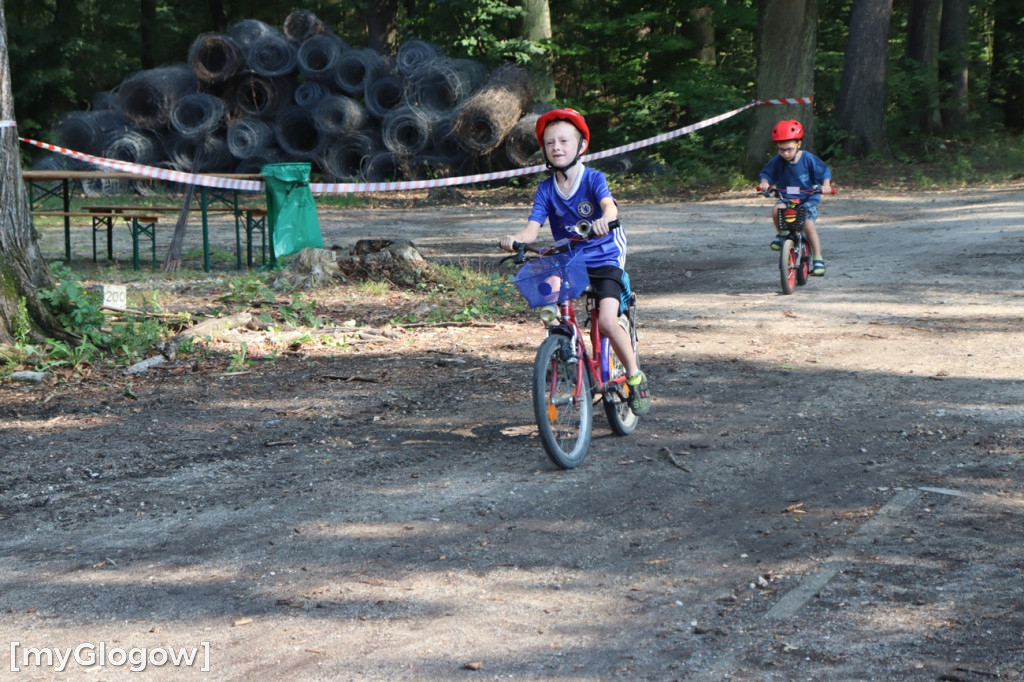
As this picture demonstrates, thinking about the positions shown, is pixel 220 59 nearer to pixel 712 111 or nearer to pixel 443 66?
pixel 443 66

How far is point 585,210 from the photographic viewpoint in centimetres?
565

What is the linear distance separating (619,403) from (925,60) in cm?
2346

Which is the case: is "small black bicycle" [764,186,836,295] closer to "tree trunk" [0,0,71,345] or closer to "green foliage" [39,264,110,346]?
"green foliage" [39,264,110,346]

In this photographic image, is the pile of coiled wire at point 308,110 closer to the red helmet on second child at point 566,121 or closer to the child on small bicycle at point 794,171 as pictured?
the child on small bicycle at point 794,171

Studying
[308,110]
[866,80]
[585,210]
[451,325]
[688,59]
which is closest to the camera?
[585,210]

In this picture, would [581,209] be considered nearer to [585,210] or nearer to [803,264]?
[585,210]

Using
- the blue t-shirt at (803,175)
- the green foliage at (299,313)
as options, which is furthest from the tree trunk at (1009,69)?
the green foliage at (299,313)

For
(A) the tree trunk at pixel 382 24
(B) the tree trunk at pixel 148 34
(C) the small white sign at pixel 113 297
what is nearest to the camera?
(C) the small white sign at pixel 113 297

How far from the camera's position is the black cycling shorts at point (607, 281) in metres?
5.62

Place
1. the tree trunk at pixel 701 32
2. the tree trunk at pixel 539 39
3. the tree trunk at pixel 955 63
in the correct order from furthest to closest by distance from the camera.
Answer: the tree trunk at pixel 701 32, the tree trunk at pixel 955 63, the tree trunk at pixel 539 39

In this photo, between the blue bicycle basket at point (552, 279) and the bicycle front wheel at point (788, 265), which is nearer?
the blue bicycle basket at point (552, 279)

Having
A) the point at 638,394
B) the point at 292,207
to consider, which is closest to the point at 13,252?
the point at 292,207

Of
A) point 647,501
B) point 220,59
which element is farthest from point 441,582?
point 220,59

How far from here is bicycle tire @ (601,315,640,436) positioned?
5863mm
